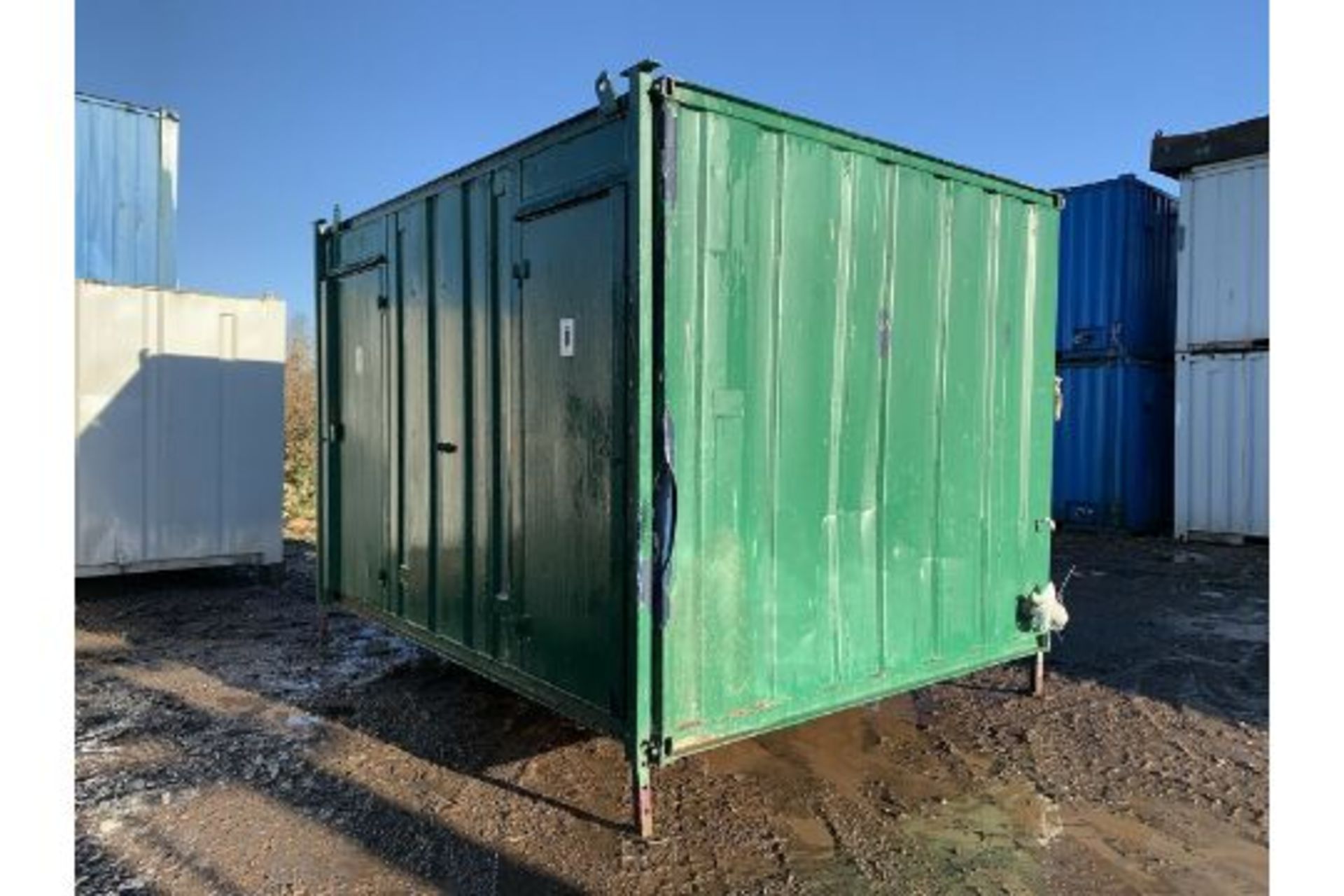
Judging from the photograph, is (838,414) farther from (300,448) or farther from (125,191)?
(300,448)

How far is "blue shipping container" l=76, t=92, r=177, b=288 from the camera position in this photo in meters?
10.6

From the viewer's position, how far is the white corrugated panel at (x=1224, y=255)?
1023cm

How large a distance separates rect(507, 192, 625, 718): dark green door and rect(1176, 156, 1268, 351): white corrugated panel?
954cm

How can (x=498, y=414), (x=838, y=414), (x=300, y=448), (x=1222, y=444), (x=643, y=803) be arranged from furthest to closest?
(x=300, y=448)
(x=1222, y=444)
(x=498, y=414)
(x=838, y=414)
(x=643, y=803)

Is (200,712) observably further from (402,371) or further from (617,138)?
(617,138)

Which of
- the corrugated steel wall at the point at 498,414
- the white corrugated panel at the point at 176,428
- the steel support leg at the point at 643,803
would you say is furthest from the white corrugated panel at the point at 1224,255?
the white corrugated panel at the point at 176,428

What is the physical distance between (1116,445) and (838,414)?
29.8 feet

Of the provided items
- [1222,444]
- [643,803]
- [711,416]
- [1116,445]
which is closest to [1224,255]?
[1222,444]

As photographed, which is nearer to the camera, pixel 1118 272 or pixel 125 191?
pixel 125 191

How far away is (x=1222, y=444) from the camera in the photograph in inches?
412

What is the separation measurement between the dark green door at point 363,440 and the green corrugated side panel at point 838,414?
247 cm

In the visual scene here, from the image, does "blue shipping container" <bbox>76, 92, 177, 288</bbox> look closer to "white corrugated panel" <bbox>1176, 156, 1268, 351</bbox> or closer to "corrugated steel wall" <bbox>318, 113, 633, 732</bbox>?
"corrugated steel wall" <bbox>318, 113, 633, 732</bbox>

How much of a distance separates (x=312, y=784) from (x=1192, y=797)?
143 inches

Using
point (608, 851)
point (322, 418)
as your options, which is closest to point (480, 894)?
point (608, 851)
